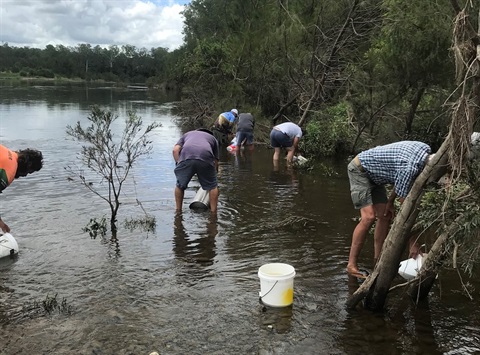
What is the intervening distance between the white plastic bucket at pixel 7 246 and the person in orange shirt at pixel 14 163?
24 cm

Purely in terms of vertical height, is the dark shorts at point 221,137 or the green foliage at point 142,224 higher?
the dark shorts at point 221,137

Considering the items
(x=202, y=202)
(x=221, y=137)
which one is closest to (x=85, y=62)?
(x=221, y=137)

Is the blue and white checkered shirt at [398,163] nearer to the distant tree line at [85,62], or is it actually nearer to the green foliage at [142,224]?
the green foliage at [142,224]

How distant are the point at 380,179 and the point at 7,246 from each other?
4.48m

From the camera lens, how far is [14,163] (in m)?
5.70

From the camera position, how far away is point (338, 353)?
3.96 metres

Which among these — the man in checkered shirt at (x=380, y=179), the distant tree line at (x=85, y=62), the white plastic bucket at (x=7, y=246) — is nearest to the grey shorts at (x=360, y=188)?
the man in checkered shirt at (x=380, y=179)

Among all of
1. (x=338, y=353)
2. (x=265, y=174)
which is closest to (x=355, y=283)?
(x=338, y=353)

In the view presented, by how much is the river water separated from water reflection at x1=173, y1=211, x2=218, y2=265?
1.0 inches

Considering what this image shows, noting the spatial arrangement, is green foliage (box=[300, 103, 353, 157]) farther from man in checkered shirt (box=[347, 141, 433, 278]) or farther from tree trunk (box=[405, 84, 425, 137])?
man in checkered shirt (box=[347, 141, 433, 278])

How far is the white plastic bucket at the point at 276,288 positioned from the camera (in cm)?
457

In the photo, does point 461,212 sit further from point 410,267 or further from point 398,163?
point 410,267

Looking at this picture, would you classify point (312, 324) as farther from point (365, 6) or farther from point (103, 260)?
point (365, 6)

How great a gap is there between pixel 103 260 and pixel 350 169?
10.5ft
